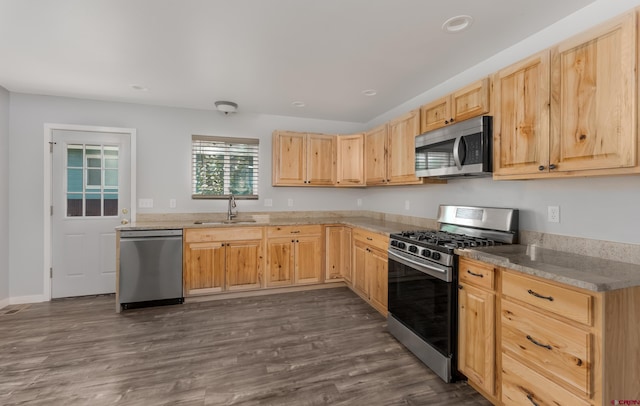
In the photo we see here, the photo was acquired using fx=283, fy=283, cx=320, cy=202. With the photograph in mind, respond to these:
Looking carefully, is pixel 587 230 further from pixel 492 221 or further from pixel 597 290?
pixel 597 290

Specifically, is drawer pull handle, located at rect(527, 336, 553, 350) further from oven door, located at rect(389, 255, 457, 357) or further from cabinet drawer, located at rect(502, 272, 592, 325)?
oven door, located at rect(389, 255, 457, 357)

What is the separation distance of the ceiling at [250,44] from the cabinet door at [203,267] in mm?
1900

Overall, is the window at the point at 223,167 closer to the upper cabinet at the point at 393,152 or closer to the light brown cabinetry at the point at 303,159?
the light brown cabinetry at the point at 303,159

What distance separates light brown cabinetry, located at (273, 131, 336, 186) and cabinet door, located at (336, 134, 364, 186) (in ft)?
0.36

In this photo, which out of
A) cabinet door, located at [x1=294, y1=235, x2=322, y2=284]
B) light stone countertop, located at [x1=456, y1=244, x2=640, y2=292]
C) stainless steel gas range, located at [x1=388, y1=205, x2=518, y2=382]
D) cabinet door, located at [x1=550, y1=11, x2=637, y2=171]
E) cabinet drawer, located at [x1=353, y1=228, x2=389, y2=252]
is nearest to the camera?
light stone countertop, located at [x1=456, y1=244, x2=640, y2=292]

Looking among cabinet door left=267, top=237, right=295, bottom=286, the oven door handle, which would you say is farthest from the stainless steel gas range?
cabinet door left=267, top=237, right=295, bottom=286

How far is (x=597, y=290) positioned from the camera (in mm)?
1224

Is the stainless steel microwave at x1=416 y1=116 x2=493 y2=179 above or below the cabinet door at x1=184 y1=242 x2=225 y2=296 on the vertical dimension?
above

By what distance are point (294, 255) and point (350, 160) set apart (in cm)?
165

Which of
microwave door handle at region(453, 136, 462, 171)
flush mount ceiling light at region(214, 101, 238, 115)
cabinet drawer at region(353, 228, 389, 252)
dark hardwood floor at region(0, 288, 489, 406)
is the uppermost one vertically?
flush mount ceiling light at region(214, 101, 238, 115)

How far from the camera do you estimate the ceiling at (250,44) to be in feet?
6.12

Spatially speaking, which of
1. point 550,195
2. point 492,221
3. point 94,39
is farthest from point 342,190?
point 94,39

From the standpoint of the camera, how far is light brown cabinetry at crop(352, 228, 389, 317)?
10.00ft

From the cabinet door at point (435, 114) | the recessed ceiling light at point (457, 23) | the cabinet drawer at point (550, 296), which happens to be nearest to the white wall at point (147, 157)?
the cabinet door at point (435, 114)
